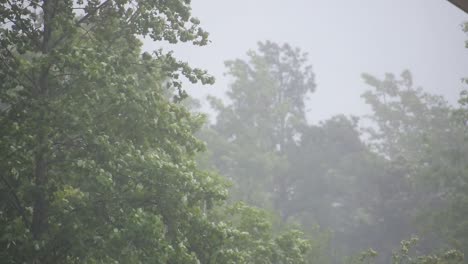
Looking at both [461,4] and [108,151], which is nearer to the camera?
[461,4]

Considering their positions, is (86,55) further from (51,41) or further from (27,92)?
(51,41)

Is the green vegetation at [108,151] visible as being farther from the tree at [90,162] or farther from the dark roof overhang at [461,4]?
the dark roof overhang at [461,4]

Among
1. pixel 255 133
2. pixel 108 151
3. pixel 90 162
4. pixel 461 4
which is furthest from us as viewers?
pixel 255 133

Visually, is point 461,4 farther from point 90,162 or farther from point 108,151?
point 90,162

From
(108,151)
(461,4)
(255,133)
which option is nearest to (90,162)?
(108,151)

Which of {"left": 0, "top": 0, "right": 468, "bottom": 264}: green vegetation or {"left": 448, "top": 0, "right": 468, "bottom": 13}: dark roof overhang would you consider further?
{"left": 0, "top": 0, "right": 468, "bottom": 264}: green vegetation

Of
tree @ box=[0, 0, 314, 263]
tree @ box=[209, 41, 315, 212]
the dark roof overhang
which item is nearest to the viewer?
the dark roof overhang

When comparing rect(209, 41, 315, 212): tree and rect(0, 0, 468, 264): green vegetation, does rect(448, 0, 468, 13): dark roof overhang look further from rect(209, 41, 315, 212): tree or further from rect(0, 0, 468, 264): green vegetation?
rect(209, 41, 315, 212): tree

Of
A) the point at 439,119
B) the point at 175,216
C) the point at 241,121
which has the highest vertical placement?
the point at 439,119

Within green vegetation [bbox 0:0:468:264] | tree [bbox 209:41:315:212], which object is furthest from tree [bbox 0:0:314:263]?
tree [bbox 209:41:315:212]

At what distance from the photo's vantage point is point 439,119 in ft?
119

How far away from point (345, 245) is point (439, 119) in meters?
13.4

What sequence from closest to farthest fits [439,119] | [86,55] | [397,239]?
[86,55] → [397,239] → [439,119]

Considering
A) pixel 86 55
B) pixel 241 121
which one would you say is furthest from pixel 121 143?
pixel 241 121
